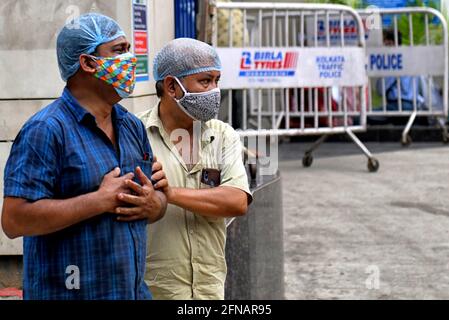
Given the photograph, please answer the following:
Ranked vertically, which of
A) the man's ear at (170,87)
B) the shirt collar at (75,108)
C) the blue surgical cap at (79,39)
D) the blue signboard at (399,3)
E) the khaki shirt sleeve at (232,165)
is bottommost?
the blue signboard at (399,3)

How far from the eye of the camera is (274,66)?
9.86m

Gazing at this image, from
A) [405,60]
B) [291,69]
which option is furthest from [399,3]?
[291,69]

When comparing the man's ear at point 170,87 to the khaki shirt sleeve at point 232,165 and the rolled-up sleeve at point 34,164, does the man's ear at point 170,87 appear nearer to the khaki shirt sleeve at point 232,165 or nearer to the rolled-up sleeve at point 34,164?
the khaki shirt sleeve at point 232,165

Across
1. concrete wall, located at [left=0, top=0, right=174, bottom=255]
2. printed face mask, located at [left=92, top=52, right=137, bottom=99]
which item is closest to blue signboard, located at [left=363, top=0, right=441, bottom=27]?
concrete wall, located at [left=0, top=0, right=174, bottom=255]

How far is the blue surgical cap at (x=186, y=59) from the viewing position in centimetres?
355

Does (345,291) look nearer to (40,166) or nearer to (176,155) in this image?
(176,155)

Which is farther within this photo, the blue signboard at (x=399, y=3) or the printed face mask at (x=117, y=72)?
the blue signboard at (x=399, y=3)

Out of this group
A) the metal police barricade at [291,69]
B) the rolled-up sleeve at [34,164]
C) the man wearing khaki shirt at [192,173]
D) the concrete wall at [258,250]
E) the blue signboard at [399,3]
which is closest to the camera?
the rolled-up sleeve at [34,164]

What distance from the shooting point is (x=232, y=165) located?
12.0ft

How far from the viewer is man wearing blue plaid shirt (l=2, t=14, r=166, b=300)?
2.83 meters

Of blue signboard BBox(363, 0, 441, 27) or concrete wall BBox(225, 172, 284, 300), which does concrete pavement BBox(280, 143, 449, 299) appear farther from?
blue signboard BBox(363, 0, 441, 27)

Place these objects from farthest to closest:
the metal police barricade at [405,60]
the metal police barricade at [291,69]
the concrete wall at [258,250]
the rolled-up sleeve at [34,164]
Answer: the metal police barricade at [405,60] → the metal police barricade at [291,69] → the concrete wall at [258,250] → the rolled-up sleeve at [34,164]

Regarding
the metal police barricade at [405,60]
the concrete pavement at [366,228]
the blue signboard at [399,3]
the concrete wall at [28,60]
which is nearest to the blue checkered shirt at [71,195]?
the concrete wall at [28,60]

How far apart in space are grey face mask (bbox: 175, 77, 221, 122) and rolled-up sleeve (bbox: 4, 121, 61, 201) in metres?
0.82
